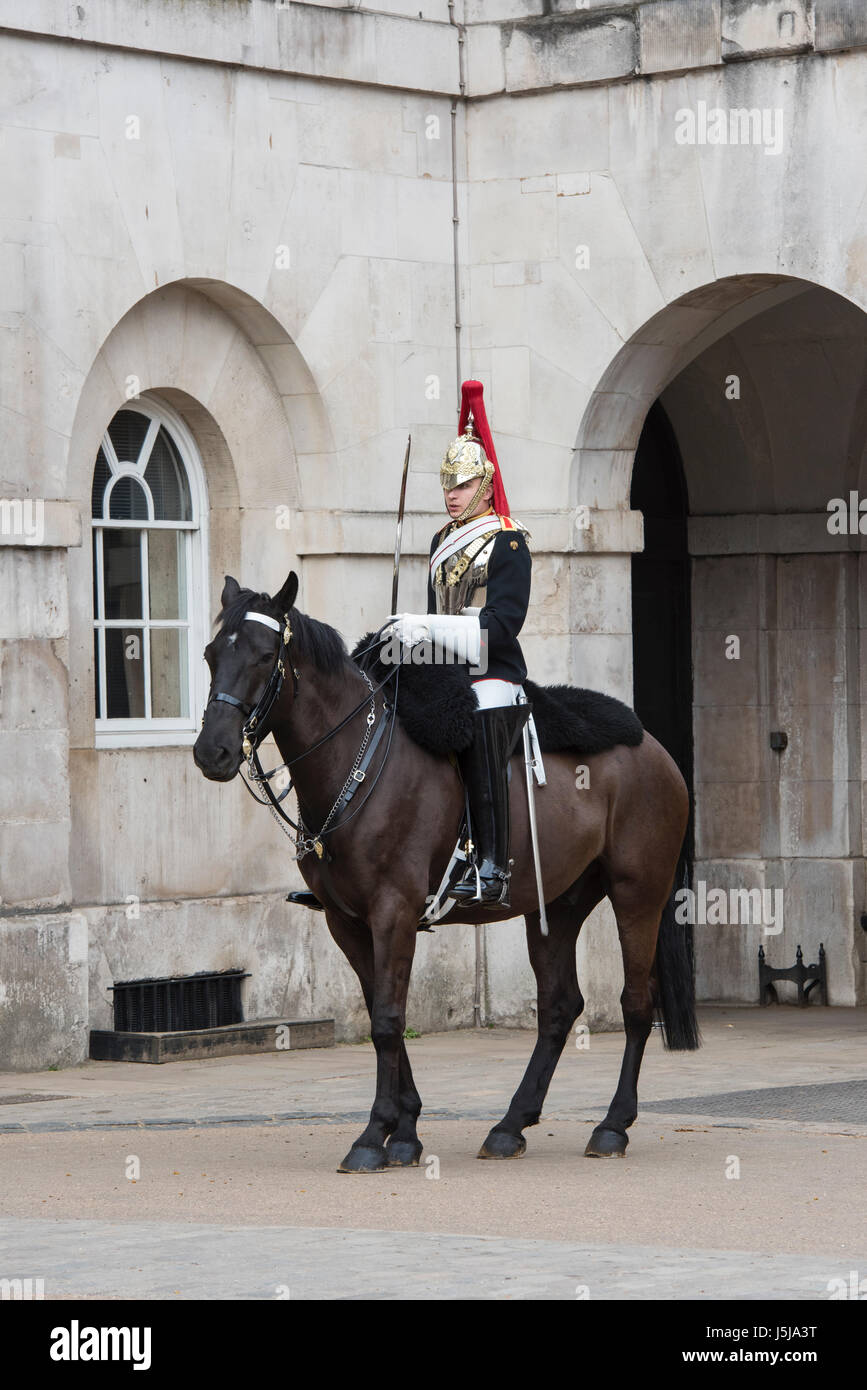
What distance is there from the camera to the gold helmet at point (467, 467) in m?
9.58

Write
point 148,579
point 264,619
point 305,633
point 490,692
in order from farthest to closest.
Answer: point 148,579, point 490,692, point 305,633, point 264,619

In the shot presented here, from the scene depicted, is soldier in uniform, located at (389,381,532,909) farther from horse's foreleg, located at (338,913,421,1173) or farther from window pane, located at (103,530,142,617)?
window pane, located at (103,530,142,617)

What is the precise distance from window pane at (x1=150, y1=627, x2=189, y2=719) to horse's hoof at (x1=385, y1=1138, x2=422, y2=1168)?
5.07 meters

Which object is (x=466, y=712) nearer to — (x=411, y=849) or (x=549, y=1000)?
(x=411, y=849)

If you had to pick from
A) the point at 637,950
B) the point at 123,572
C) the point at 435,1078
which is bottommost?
the point at 435,1078

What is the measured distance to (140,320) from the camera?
1335 cm

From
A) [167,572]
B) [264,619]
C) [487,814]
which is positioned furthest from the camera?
[167,572]

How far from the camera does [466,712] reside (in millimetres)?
9367

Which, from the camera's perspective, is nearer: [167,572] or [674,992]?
[674,992]

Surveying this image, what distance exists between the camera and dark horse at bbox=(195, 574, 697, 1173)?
29.5 ft

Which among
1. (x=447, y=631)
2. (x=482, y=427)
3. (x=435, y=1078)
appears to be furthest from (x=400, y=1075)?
(x=435, y=1078)

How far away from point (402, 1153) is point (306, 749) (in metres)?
Result: 1.54

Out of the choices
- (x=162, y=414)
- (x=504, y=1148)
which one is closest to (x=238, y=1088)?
(x=504, y=1148)

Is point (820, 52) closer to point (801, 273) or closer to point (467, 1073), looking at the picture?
point (801, 273)
